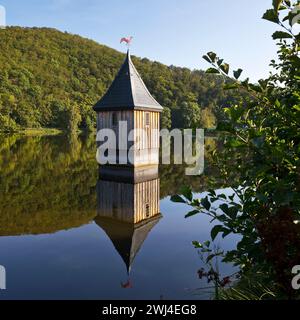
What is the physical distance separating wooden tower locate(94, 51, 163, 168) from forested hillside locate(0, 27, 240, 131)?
31123 millimetres

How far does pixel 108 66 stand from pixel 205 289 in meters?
110

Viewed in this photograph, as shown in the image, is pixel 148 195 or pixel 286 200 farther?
pixel 148 195

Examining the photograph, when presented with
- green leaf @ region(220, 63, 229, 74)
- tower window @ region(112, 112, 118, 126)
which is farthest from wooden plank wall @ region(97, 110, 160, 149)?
green leaf @ region(220, 63, 229, 74)

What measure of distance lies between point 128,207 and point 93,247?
3402 mm

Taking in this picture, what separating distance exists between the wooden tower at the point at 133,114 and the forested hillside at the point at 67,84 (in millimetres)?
31123

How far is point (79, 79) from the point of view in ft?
324

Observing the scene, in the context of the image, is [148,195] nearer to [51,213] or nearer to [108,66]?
[51,213]

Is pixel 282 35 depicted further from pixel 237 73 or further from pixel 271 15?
pixel 237 73

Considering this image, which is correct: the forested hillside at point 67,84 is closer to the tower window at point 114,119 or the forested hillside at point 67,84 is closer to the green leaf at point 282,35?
the tower window at point 114,119

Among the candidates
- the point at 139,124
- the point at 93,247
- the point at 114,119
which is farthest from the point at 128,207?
the point at 114,119

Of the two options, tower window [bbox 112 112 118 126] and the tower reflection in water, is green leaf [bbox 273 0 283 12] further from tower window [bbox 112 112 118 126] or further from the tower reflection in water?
tower window [bbox 112 112 118 126]

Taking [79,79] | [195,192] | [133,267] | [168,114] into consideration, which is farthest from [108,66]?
[133,267]

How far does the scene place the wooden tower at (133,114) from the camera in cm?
1781

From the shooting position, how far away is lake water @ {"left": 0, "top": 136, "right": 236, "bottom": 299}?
5.50 m
